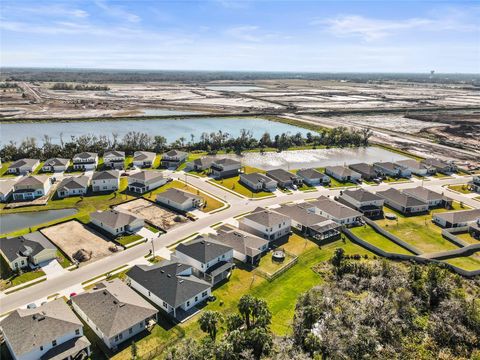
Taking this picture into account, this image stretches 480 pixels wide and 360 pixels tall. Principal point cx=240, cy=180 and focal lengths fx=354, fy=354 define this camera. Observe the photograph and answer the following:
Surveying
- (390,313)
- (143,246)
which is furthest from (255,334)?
(143,246)

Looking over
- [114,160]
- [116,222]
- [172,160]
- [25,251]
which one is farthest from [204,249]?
[114,160]

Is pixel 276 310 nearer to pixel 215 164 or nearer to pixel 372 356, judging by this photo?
pixel 372 356

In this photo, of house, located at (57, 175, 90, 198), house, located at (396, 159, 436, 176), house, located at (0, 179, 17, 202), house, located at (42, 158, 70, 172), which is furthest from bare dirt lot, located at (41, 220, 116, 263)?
house, located at (396, 159, 436, 176)

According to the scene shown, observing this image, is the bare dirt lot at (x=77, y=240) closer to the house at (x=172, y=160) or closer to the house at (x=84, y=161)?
the house at (x=84, y=161)

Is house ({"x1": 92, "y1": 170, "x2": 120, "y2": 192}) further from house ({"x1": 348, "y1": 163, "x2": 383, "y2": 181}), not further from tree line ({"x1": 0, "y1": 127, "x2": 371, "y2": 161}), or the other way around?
house ({"x1": 348, "y1": 163, "x2": 383, "y2": 181})

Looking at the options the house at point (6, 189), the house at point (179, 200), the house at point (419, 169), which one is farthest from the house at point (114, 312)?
the house at point (419, 169)
